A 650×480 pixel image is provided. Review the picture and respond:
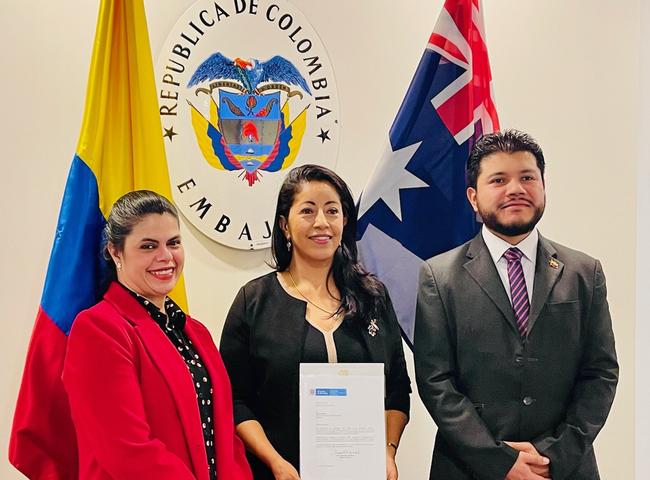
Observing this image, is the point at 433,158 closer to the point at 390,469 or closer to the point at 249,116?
the point at 249,116

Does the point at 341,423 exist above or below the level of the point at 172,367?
below

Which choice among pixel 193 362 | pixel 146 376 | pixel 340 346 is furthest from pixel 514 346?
pixel 146 376

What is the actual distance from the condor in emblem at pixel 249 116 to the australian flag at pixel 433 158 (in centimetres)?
46

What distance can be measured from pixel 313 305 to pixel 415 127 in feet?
2.68

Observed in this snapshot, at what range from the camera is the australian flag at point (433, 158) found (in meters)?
2.74

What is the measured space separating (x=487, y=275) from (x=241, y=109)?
1.26 m

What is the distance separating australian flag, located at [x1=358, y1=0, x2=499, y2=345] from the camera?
9.00 ft

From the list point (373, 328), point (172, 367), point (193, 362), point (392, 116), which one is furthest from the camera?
point (392, 116)

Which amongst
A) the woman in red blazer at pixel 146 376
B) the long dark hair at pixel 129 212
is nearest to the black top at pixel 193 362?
the woman in red blazer at pixel 146 376

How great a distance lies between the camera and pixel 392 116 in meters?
3.13

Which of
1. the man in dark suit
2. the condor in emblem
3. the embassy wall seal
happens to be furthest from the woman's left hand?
the condor in emblem

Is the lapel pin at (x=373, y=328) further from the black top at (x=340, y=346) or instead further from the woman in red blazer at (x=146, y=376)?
the woman in red blazer at (x=146, y=376)

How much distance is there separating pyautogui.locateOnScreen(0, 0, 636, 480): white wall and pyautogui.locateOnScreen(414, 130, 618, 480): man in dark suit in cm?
93

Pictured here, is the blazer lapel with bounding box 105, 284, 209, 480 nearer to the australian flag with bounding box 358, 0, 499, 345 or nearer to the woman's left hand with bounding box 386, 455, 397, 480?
the woman's left hand with bounding box 386, 455, 397, 480
